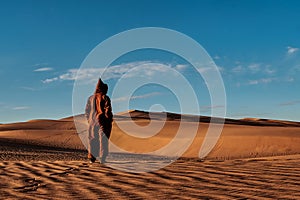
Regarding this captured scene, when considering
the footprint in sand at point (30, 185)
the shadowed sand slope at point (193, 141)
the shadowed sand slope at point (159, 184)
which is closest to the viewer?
the shadowed sand slope at point (159, 184)

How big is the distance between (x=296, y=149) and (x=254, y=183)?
17641 millimetres

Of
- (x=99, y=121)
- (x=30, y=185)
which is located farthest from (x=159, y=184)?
(x=99, y=121)

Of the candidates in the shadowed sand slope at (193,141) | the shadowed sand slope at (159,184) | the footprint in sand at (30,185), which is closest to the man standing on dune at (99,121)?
the shadowed sand slope at (159,184)

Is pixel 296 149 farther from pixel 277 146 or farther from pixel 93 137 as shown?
pixel 93 137

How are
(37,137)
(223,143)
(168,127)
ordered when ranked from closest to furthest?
1. (223,143)
2. (37,137)
3. (168,127)

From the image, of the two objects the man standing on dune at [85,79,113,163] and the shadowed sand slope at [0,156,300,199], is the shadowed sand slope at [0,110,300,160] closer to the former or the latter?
the man standing on dune at [85,79,113,163]

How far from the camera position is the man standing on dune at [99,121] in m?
10.9

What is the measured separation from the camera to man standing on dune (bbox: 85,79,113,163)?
10883 mm

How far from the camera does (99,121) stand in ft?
35.8

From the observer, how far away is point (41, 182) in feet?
23.9

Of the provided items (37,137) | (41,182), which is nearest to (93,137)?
(41,182)

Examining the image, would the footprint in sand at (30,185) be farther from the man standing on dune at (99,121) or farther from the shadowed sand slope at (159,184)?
the man standing on dune at (99,121)

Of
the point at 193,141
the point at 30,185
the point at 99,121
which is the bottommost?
the point at 193,141

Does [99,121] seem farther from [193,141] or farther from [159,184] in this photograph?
[193,141]
